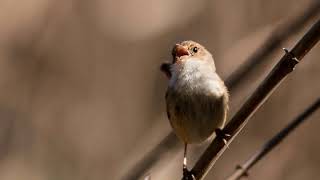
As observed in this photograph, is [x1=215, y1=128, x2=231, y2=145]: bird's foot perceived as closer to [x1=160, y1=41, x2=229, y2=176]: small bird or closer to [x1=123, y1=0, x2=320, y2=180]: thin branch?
[x1=123, y1=0, x2=320, y2=180]: thin branch

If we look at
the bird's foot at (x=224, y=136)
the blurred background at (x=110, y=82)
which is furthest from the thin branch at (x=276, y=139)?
the blurred background at (x=110, y=82)

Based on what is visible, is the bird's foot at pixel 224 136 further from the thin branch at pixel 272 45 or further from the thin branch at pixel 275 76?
the thin branch at pixel 272 45

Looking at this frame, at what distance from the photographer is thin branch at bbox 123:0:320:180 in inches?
58.6

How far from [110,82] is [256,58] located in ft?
8.56

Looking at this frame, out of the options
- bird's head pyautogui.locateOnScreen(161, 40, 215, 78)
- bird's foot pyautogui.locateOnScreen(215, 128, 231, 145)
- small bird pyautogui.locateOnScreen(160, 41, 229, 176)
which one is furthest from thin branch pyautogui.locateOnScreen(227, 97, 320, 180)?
bird's head pyautogui.locateOnScreen(161, 40, 215, 78)

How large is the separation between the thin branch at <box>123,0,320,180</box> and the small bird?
1.76 ft

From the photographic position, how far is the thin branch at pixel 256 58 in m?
1.49

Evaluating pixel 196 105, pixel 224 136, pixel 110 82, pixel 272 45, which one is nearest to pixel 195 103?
pixel 196 105

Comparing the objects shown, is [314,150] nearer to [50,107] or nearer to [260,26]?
[260,26]

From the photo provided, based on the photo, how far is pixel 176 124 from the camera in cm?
228

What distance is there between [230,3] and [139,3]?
635mm

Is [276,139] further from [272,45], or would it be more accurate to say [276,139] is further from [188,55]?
[188,55]

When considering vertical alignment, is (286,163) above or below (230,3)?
below

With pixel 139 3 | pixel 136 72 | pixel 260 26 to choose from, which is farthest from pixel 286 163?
pixel 139 3
